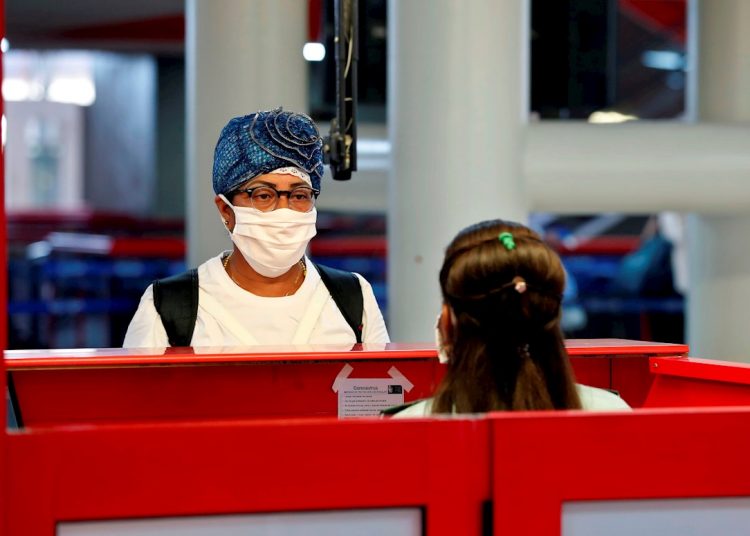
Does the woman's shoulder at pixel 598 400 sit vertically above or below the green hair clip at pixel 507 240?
below

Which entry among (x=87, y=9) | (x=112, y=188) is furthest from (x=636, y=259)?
(x=112, y=188)

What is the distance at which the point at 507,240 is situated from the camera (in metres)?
1.40

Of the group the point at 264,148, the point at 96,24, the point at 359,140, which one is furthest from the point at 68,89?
the point at 264,148

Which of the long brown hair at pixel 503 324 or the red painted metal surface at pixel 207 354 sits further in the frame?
the red painted metal surface at pixel 207 354

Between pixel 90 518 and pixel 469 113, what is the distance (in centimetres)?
247

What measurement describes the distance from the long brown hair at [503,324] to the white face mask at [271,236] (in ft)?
2.69

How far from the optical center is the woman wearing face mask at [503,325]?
55.0 inches

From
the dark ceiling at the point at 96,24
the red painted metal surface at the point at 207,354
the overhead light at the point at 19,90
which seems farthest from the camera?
the overhead light at the point at 19,90

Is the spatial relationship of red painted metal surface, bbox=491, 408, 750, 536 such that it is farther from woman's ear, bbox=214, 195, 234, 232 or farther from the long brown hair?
woman's ear, bbox=214, 195, 234, 232

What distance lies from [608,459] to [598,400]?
1.05 ft

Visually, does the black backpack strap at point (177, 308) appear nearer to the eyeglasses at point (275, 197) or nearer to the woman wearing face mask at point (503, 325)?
the eyeglasses at point (275, 197)

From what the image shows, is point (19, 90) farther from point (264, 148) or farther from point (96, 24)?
point (264, 148)

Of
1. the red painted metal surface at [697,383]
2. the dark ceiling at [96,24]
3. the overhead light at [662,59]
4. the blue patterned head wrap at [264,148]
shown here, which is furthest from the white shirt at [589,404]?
the overhead light at [662,59]

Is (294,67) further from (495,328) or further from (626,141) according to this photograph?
(495,328)
